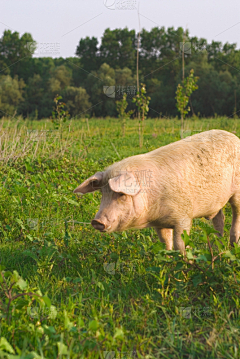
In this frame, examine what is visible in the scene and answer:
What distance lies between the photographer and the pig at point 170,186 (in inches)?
→ 119

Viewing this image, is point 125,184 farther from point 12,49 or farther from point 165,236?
point 12,49

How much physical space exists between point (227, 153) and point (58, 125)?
585 cm

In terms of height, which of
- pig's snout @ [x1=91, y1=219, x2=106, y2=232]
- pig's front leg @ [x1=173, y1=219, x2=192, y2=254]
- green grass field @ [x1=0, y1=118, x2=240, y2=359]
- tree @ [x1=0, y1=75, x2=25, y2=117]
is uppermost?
tree @ [x1=0, y1=75, x2=25, y2=117]

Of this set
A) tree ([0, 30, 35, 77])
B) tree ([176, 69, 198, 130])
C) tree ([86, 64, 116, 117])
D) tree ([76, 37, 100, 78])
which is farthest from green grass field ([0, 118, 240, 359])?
tree ([0, 30, 35, 77])

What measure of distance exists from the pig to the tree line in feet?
74.5

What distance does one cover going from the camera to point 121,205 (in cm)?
301

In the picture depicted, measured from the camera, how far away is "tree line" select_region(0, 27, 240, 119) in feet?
122

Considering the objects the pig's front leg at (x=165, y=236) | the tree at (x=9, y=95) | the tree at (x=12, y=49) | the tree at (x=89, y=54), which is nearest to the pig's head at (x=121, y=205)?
the pig's front leg at (x=165, y=236)

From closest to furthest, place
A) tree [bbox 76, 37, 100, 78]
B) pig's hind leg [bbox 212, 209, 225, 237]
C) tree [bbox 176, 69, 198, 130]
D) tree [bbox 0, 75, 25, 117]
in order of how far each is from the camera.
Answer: pig's hind leg [bbox 212, 209, 225, 237] < tree [bbox 176, 69, 198, 130] < tree [bbox 0, 75, 25, 117] < tree [bbox 76, 37, 100, 78]

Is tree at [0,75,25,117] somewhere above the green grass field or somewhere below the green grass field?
above

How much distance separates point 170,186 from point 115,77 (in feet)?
134

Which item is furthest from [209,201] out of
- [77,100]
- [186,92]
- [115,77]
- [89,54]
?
[89,54]

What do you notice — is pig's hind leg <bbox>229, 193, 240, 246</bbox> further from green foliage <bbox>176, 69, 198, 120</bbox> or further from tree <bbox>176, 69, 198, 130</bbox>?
green foliage <bbox>176, 69, 198, 120</bbox>

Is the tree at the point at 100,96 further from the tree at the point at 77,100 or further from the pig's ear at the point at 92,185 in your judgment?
the pig's ear at the point at 92,185
